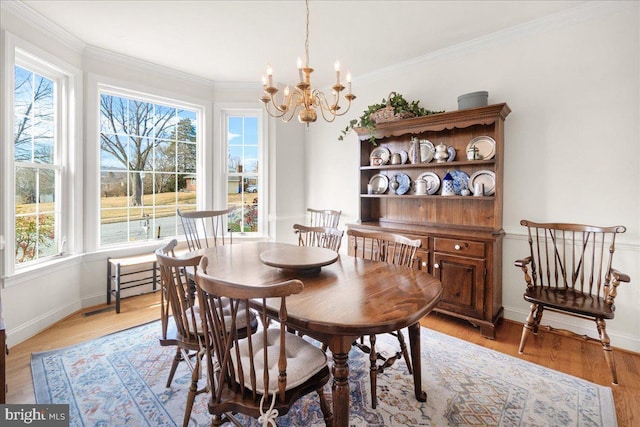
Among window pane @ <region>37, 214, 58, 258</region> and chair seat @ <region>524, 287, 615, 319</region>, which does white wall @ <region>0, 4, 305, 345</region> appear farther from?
chair seat @ <region>524, 287, 615, 319</region>

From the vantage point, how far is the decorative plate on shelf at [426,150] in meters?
3.33

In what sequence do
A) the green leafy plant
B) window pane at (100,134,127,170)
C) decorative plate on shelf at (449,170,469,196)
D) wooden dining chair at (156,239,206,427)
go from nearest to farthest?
wooden dining chair at (156,239,206,427) < decorative plate on shelf at (449,170,469,196) < the green leafy plant < window pane at (100,134,127,170)

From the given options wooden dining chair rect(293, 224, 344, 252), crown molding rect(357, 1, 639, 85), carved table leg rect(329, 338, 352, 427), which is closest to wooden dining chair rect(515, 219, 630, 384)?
wooden dining chair rect(293, 224, 344, 252)

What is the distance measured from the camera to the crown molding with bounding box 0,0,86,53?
2.49m

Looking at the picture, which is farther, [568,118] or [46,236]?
[46,236]

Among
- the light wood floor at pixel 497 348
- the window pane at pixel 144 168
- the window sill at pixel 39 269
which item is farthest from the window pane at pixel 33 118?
the light wood floor at pixel 497 348

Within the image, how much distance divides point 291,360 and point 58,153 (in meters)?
3.26

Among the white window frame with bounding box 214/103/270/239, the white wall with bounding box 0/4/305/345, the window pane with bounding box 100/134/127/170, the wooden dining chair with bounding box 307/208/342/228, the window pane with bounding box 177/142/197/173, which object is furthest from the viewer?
the white window frame with bounding box 214/103/270/239

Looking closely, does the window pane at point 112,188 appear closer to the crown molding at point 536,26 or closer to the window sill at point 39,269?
the window sill at point 39,269

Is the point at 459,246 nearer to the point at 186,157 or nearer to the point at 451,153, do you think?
the point at 451,153

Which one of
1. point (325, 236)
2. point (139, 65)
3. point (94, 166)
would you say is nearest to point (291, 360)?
point (325, 236)

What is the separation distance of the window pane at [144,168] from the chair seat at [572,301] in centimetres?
396

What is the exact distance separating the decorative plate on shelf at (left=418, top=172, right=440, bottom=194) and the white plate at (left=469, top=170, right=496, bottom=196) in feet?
1.08

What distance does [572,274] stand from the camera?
261 cm
